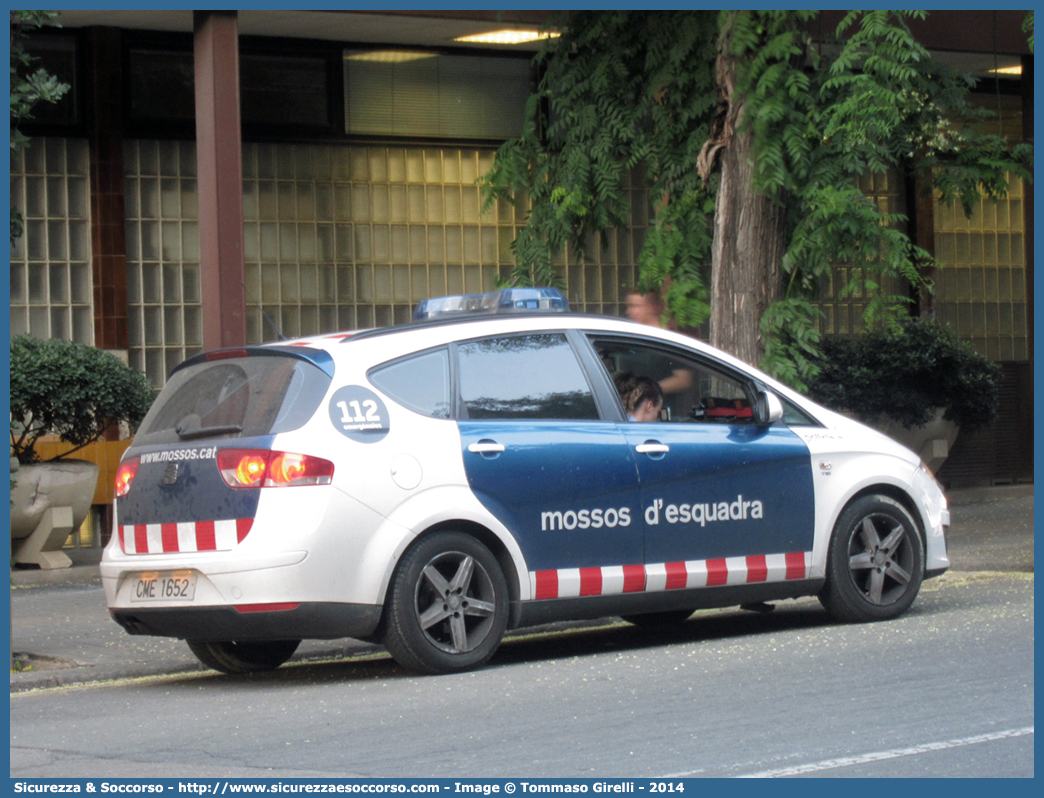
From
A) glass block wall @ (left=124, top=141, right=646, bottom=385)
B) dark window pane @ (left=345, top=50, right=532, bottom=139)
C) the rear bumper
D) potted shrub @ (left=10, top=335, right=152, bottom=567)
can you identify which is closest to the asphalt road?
the rear bumper

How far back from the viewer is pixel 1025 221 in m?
18.5

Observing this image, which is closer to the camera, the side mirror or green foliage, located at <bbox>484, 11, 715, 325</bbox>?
the side mirror

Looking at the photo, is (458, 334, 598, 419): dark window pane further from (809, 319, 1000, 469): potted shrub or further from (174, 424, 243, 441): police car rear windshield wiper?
(809, 319, 1000, 469): potted shrub

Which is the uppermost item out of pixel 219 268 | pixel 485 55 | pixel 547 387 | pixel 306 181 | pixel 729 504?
pixel 485 55

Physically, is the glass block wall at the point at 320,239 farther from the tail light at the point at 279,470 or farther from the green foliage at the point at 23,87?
the tail light at the point at 279,470

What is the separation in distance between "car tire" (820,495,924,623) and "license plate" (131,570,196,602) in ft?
11.4

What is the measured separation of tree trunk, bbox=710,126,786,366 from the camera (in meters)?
11.7

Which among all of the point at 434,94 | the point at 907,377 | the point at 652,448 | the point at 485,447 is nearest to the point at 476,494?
the point at 485,447

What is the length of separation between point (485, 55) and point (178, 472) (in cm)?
947

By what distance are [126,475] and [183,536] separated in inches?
24.1

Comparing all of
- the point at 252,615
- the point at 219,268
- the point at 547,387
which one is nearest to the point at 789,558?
the point at 547,387

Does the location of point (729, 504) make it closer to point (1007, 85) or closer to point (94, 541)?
point (94, 541)

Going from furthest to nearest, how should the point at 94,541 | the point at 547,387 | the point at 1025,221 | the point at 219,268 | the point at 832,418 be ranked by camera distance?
the point at 1025,221 → the point at 94,541 → the point at 219,268 → the point at 832,418 → the point at 547,387

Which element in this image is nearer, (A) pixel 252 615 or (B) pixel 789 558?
(A) pixel 252 615
